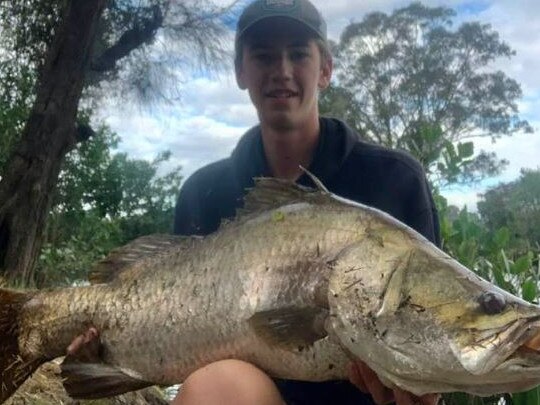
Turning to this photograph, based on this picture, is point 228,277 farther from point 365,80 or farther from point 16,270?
point 365,80

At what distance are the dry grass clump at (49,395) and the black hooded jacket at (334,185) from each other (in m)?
1.32

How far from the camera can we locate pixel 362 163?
3.17m

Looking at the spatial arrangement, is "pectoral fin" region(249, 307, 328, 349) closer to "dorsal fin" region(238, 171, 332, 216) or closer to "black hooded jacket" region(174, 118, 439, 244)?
"dorsal fin" region(238, 171, 332, 216)

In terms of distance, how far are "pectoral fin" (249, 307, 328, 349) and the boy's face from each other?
1045mm

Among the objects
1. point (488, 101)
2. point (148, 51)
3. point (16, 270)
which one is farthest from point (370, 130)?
point (16, 270)

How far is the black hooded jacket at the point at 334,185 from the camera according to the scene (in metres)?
2.90

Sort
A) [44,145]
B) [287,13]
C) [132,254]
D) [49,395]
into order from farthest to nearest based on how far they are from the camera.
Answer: [44,145] < [49,395] < [287,13] < [132,254]

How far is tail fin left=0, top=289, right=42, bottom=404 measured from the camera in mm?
2959

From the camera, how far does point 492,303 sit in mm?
2066

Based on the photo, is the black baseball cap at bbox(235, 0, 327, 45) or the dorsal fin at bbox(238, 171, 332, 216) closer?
the dorsal fin at bbox(238, 171, 332, 216)

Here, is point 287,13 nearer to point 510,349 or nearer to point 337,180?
point 337,180

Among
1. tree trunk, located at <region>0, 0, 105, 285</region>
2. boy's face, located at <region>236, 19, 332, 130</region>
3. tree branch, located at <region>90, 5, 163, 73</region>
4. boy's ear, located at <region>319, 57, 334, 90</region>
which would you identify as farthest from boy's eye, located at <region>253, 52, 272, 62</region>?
tree branch, located at <region>90, 5, 163, 73</region>

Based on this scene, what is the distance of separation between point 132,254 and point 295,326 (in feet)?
2.60

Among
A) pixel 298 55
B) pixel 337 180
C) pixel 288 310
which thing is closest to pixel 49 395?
pixel 337 180
